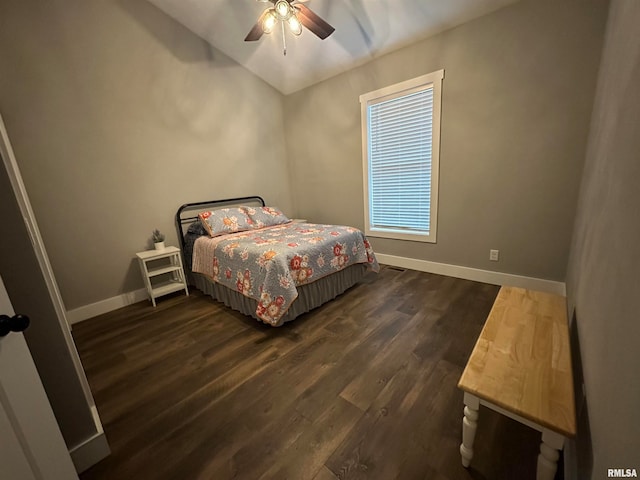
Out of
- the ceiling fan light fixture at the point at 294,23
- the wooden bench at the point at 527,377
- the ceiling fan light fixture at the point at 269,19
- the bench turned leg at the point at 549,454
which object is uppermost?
the ceiling fan light fixture at the point at 269,19

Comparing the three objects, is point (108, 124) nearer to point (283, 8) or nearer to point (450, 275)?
point (283, 8)

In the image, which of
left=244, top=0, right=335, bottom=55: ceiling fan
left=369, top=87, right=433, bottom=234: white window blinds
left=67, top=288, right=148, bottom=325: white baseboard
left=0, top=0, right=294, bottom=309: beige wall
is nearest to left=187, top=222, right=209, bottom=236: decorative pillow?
left=0, top=0, right=294, bottom=309: beige wall

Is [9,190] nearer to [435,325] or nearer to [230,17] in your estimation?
[435,325]

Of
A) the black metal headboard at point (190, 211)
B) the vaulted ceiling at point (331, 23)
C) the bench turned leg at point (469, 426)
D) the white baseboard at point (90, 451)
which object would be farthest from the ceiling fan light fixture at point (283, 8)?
the white baseboard at point (90, 451)

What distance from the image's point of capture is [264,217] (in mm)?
3506

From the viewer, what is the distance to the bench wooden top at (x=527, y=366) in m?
0.83

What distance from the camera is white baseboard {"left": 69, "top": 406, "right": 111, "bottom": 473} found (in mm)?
1137

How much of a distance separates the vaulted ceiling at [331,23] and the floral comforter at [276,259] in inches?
82.7

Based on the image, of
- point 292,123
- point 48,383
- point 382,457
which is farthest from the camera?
point 292,123

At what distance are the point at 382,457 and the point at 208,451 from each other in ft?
2.68

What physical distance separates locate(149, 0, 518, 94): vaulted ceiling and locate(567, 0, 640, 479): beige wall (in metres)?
1.74

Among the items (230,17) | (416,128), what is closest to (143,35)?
(230,17)

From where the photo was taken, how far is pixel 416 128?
9.77 ft

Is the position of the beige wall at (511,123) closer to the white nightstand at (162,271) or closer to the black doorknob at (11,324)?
the white nightstand at (162,271)
